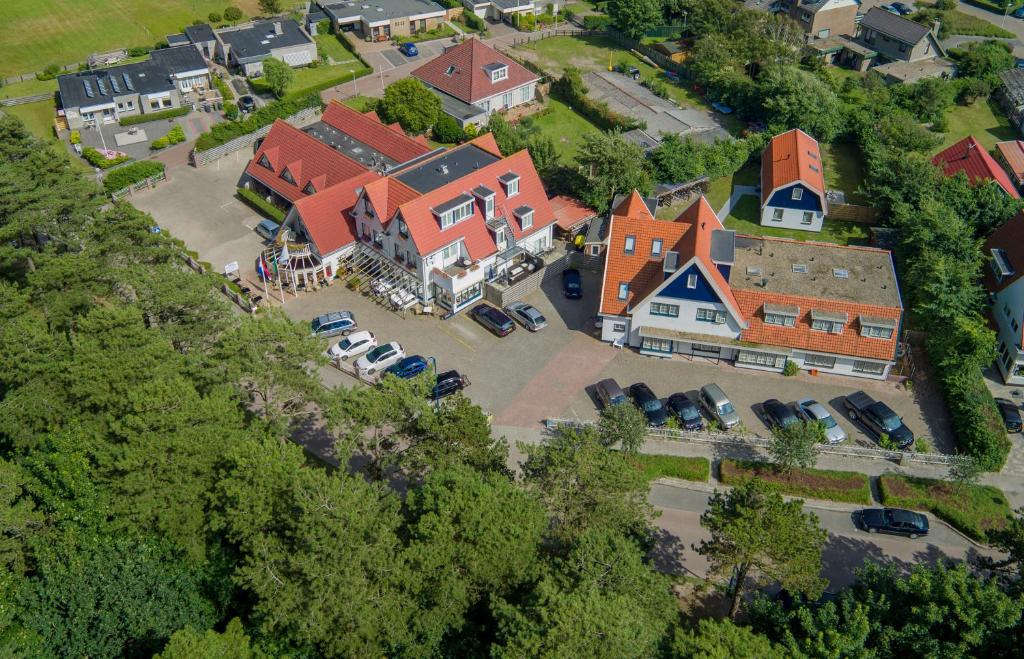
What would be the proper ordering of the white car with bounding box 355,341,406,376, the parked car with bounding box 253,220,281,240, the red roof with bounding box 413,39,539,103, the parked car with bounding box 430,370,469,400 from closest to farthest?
the parked car with bounding box 430,370,469,400 < the white car with bounding box 355,341,406,376 < the parked car with bounding box 253,220,281,240 < the red roof with bounding box 413,39,539,103

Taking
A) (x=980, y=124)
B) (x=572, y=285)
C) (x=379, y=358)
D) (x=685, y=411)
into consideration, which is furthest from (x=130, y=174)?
(x=980, y=124)

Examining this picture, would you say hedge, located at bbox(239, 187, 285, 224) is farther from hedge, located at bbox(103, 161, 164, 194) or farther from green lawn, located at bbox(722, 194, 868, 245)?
green lawn, located at bbox(722, 194, 868, 245)

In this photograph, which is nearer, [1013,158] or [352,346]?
[352,346]

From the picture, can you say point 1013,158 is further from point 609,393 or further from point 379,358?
point 379,358

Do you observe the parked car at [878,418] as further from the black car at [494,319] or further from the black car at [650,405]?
the black car at [494,319]

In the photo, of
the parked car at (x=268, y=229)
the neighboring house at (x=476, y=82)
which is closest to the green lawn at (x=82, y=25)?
the neighboring house at (x=476, y=82)

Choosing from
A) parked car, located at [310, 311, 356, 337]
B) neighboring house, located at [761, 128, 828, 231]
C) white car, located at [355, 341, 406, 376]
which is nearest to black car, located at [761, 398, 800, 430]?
white car, located at [355, 341, 406, 376]
